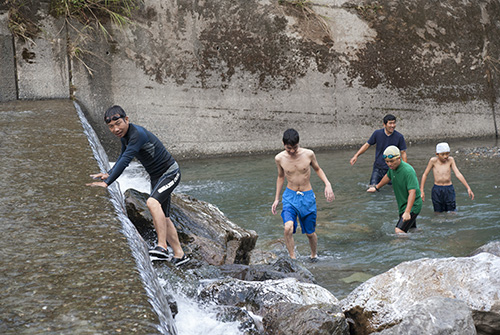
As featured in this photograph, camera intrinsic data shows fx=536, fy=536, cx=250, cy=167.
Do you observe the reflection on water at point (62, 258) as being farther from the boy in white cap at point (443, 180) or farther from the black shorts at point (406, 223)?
the boy in white cap at point (443, 180)

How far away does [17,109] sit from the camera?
8.62 meters

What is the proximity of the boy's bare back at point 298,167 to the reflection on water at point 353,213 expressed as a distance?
2.85 ft

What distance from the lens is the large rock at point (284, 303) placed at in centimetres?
365

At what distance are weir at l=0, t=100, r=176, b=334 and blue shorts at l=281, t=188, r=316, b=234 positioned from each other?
93.1 inches

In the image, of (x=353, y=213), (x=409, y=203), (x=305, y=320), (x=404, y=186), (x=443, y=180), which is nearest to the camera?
(x=305, y=320)

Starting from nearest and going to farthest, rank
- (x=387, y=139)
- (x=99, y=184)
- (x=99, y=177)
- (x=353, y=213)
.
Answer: (x=99, y=184)
(x=99, y=177)
(x=353, y=213)
(x=387, y=139)

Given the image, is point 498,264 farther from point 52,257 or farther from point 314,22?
point 314,22

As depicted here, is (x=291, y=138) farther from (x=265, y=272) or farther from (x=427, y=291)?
(x=427, y=291)

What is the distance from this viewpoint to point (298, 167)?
5.96m

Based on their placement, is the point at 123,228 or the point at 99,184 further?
the point at 99,184

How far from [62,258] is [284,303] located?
6.28 ft

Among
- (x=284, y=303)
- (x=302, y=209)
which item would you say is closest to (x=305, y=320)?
(x=284, y=303)

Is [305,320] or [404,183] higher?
[404,183]

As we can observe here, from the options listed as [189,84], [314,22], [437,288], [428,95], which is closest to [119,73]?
[189,84]
